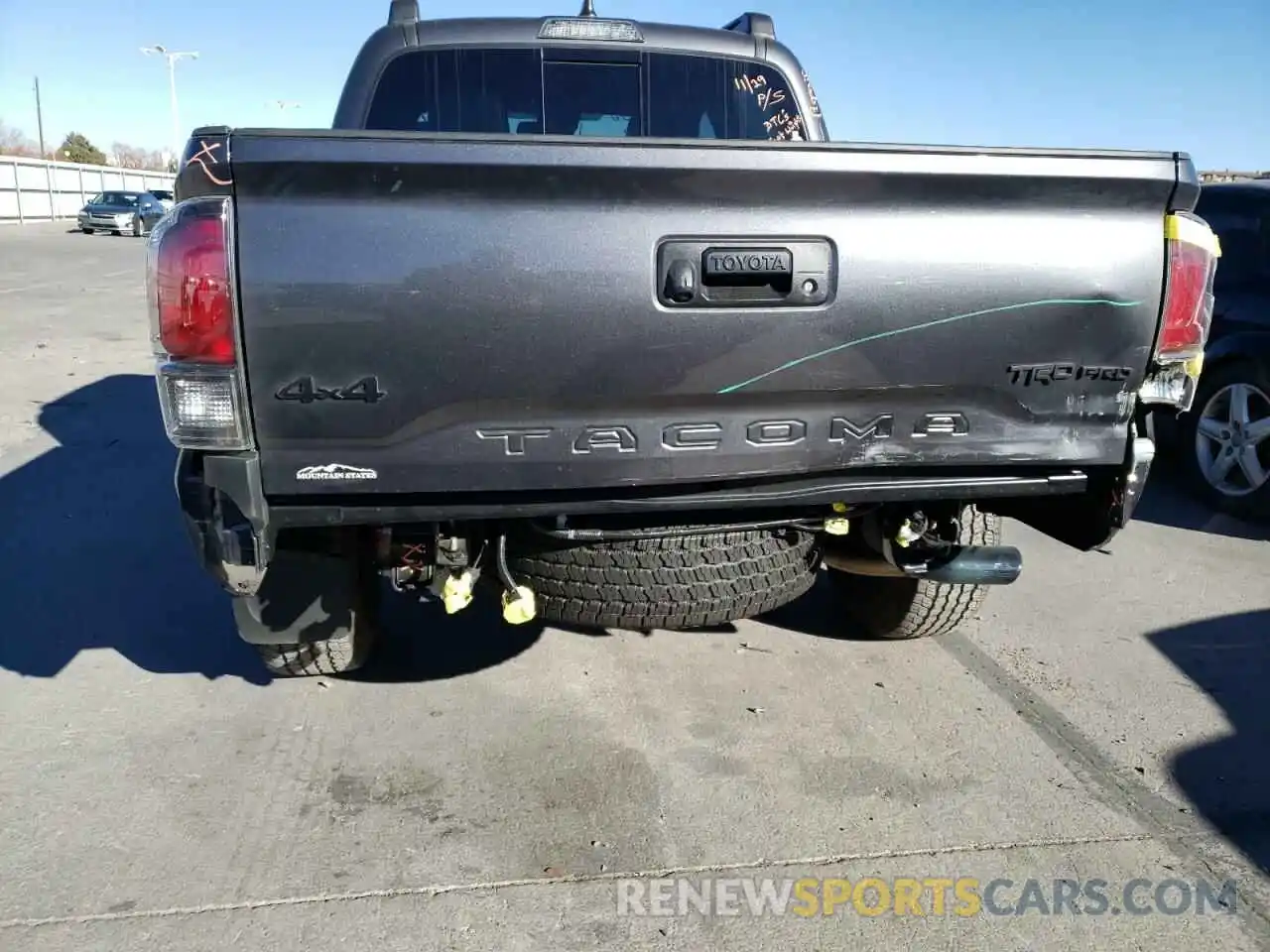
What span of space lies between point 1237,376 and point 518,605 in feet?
15.4

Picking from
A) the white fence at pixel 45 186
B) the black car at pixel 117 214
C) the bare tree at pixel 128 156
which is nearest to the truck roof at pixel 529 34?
the black car at pixel 117 214

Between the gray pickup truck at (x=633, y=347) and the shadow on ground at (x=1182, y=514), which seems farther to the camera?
the shadow on ground at (x=1182, y=514)

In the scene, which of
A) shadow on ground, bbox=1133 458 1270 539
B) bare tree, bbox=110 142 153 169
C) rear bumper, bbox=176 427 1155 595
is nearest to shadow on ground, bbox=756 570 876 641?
rear bumper, bbox=176 427 1155 595

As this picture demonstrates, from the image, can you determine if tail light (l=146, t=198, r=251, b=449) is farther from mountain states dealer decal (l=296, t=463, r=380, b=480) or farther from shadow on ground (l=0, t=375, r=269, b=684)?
shadow on ground (l=0, t=375, r=269, b=684)

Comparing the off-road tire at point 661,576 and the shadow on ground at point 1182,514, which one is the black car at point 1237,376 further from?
the off-road tire at point 661,576

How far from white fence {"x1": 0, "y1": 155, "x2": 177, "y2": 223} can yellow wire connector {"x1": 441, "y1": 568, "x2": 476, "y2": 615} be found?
127 feet

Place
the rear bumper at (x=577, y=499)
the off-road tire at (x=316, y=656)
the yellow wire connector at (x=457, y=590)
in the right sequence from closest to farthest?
the rear bumper at (x=577, y=499) < the yellow wire connector at (x=457, y=590) < the off-road tire at (x=316, y=656)

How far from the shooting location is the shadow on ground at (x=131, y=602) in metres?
3.73

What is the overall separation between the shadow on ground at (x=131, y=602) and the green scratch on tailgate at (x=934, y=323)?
4.06 ft

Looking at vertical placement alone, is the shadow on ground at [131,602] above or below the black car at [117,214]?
below

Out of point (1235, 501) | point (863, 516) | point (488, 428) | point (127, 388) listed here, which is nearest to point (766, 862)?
point (863, 516)

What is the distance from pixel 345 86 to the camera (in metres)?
3.90

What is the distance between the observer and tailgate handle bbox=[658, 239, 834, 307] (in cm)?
229

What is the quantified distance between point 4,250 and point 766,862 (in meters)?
26.8
